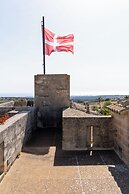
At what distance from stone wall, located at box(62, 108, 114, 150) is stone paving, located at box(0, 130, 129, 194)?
0.46 metres

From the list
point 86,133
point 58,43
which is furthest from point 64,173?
point 58,43

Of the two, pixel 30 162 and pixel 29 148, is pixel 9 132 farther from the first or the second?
pixel 29 148

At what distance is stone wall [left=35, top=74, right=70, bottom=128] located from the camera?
15680 millimetres

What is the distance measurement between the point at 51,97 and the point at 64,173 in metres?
8.15

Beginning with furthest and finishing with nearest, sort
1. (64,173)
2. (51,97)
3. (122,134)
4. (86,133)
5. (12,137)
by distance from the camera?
(51,97) < (86,133) < (122,134) < (12,137) < (64,173)

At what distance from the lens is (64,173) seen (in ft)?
26.3

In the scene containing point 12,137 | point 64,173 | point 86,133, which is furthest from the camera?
point 86,133

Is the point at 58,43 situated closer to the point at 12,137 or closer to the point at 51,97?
the point at 51,97

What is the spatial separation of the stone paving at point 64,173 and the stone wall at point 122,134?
290 millimetres

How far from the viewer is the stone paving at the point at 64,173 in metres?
6.78

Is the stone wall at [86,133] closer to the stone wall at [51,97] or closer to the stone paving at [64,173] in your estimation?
the stone paving at [64,173]

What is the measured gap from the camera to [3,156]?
303 inches

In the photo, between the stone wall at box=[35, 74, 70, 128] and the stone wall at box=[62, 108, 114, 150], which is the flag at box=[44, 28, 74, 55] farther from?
the stone wall at box=[62, 108, 114, 150]

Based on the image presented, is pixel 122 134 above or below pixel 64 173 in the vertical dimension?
above
